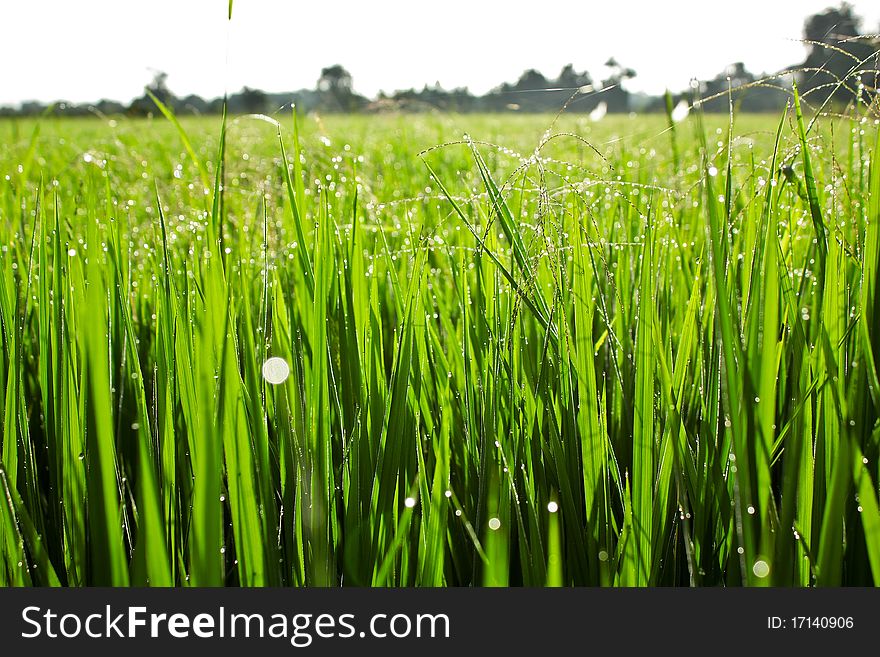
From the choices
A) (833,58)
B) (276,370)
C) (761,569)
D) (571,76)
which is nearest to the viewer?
(761,569)

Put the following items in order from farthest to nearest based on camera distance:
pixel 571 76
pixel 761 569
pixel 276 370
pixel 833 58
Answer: pixel 571 76
pixel 833 58
pixel 276 370
pixel 761 569

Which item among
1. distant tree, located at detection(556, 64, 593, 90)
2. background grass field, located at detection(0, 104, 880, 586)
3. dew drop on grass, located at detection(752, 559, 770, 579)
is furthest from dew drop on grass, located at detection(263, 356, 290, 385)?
distant tree, located at detection(556, 64, 593, 90)

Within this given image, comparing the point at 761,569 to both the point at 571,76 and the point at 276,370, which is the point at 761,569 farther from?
the point at 571,76

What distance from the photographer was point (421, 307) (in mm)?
661

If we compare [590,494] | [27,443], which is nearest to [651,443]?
[590,494]

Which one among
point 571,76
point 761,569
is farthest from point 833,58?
point 761,569

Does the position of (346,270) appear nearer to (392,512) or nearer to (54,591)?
(392,512)

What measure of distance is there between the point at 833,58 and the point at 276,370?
2.58 feet

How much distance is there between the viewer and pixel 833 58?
0.78 m

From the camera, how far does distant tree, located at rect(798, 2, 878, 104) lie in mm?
742

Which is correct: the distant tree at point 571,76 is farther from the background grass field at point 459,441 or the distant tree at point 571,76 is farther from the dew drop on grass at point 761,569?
the dew drop on grass at point 761,569

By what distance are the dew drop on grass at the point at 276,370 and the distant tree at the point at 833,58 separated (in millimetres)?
665

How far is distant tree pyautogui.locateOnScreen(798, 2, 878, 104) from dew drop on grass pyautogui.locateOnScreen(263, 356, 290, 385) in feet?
2.18

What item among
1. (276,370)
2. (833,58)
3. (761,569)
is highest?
(833,58)
